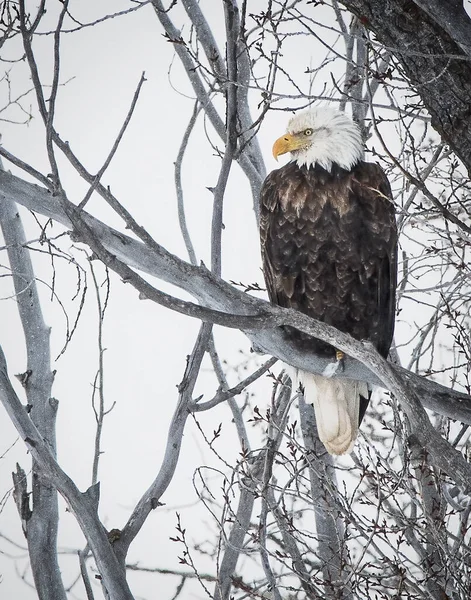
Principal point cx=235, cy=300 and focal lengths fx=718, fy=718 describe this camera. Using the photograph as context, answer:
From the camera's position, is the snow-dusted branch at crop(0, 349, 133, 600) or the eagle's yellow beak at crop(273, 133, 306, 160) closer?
the snow-dusted branch at crop(0, 349, 133, 600)

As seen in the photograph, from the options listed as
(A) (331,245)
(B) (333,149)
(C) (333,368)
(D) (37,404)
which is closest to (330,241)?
(A) (331,245)

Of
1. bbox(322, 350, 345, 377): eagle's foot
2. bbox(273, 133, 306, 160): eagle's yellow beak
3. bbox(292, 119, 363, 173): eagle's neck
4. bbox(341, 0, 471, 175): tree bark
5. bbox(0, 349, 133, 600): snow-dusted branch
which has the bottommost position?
bbox(0, 349, 133, 600): snow-dusted branch

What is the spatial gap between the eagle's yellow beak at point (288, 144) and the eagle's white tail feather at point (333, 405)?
1079 mm

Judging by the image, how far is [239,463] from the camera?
9.52 feet

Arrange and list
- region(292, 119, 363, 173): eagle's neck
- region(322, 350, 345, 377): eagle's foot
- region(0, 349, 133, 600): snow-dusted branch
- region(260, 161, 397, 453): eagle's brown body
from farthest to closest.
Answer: region(292, 119, 363, 173): eagle's neck < region(260, 161, 397, 453): eagle's brown body < region(322, 350, 345, 377): eagle's foot < region(0, 349, 133, 600): snow-dusted branch

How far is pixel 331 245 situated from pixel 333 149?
476 mm

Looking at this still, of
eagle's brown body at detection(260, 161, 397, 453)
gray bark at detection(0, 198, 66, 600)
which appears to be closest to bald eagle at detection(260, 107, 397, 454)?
eagle's brown body at detection(260, 161, 397, 453)

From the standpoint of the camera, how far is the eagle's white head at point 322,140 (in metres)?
3.38

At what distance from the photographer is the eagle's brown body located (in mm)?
3270

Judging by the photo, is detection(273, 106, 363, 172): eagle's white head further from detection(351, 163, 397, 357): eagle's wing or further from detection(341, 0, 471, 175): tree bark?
detection(341, 0, 471, 175): tree bark

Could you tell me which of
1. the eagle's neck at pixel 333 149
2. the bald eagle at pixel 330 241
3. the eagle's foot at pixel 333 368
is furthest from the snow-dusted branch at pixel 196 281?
the eagle's neck at pixel 333 149

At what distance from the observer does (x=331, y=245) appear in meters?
3.27

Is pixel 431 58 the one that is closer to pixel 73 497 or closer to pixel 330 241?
pixel 330 241

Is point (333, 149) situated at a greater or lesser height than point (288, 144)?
lesser
